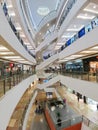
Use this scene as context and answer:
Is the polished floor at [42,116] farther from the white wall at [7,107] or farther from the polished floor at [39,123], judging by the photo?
the white wall at [7,107]

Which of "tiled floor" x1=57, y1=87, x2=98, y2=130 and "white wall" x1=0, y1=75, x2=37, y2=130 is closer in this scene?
"white wall" x1=0, y1=75, x2=37, y2=130

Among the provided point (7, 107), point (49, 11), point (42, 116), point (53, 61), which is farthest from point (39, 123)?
point (7, 107)

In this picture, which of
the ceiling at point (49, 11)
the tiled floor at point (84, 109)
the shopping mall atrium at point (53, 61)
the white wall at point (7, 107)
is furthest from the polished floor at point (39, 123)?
the white wall at point (7, 107)

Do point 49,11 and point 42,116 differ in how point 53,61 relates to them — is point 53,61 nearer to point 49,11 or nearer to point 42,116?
point 49,11

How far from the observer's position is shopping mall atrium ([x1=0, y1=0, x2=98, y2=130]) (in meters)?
5.88

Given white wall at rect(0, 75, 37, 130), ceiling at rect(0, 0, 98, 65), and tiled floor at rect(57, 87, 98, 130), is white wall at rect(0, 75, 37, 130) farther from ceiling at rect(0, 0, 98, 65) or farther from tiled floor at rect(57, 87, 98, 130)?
tiled floor at rect(57, 87, 98, 130)

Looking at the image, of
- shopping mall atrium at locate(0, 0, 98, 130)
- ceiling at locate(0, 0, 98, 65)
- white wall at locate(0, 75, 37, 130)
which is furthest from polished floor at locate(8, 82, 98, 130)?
ceiling at locate(0, 0, 98, 65)

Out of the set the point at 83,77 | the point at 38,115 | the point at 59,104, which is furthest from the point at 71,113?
the point at 83,77

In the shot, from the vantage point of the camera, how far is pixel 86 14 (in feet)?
35.7

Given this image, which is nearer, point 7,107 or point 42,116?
point 7,107

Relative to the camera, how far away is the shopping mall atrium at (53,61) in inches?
231

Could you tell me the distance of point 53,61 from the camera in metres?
17.0

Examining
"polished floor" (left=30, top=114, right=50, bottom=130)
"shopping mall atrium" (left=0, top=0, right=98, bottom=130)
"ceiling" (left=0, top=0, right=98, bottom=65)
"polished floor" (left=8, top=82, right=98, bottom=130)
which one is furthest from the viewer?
"polished floor" (left=30, top=114, right=50, bottom=130)

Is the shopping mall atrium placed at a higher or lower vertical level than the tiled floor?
higher
